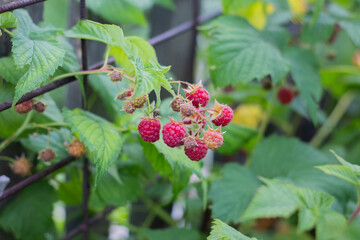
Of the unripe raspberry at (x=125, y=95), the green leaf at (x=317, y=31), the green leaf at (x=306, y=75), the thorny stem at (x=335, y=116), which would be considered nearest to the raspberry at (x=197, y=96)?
the unripe raspberry at (x=125, y=95)

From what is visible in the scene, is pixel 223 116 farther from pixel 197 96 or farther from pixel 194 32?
pixel 194 32

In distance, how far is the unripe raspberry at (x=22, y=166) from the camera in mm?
846

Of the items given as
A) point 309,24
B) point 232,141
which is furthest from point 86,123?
point 309,24

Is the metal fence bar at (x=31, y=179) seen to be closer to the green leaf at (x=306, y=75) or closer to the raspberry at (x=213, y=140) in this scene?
the raspberry at (x=213, y=140)

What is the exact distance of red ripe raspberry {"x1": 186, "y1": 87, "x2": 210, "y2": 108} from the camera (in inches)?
25.7

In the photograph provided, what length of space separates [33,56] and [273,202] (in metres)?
0.57

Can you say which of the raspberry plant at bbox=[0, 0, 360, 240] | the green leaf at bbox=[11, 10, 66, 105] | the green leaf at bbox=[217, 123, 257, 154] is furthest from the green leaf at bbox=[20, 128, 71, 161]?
the green leaf at bbox=[217, 123, 257, 154]

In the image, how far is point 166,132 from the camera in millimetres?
623

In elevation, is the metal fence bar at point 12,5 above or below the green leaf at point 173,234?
above

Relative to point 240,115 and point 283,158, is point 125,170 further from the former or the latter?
point 240,115

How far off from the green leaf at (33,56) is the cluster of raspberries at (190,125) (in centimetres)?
14

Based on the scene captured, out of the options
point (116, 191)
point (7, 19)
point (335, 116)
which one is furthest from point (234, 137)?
point (335, 116)

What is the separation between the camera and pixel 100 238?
56.1 inches

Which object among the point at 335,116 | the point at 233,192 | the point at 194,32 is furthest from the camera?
the point at 335,116
